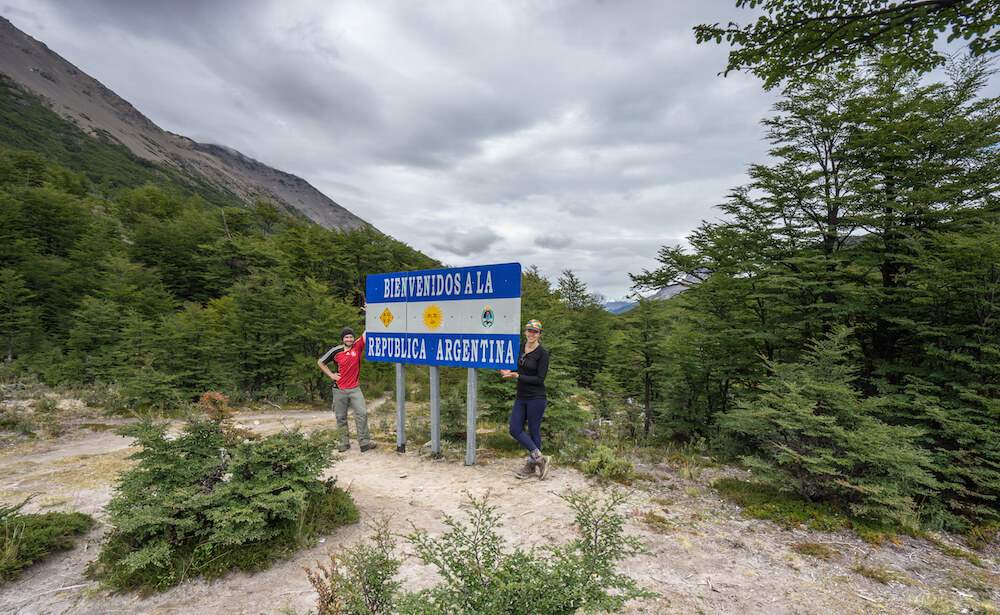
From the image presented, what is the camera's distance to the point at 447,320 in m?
6.75

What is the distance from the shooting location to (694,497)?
17.3 feet

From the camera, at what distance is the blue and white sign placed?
6.03m

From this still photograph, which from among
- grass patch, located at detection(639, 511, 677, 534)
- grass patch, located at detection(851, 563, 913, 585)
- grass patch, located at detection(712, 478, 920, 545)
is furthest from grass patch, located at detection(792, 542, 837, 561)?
grass patch, located at detection(639, 511, 677, 534)

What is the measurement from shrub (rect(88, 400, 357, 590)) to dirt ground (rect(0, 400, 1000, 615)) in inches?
Answer: 6.5

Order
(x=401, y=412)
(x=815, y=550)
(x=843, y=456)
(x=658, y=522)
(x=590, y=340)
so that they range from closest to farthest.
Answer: (x=815, y=550)
(x=658, y=522)
(x=843, y=456)
(x=401, y=412)
(x=590, y=340)

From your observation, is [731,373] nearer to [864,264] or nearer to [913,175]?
[864,264]

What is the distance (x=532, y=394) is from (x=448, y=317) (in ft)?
7.12

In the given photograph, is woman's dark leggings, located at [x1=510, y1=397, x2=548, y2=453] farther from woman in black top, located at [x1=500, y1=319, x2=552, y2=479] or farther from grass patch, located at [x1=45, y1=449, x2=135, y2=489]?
grass patch, located at [x1=45, y1=449, x2=135, y2=489]

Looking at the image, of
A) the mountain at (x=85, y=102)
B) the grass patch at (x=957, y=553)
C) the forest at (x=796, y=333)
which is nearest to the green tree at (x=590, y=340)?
the forest at (x=796, y=333)

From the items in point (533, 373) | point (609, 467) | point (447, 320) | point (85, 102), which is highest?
point (85, 102)

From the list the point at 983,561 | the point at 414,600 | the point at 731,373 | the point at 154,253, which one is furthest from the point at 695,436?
the point at 154,253

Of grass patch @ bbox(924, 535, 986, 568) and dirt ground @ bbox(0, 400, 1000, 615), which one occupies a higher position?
dirt ground @ bbox(0, 400, 1000, 615)

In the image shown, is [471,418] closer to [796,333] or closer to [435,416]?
[435,416]

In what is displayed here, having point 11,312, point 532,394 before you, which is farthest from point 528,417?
point 11,312
